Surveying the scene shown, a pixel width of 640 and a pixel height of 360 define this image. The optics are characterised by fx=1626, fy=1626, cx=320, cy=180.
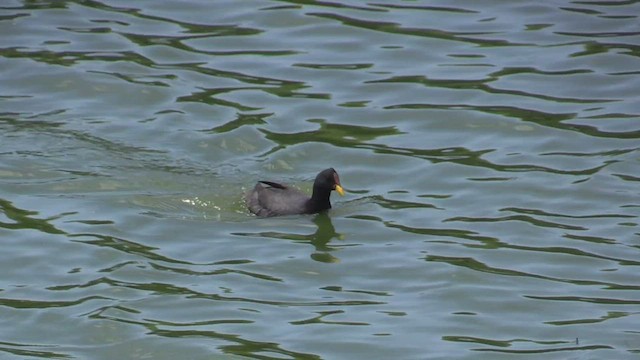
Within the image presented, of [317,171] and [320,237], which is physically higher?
[317,171]

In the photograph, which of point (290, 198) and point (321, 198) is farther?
point (290, 198)

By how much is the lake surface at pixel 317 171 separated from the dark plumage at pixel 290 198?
0.12 m

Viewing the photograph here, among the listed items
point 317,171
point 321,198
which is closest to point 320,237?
point 321,198

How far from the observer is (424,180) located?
50.0 ft

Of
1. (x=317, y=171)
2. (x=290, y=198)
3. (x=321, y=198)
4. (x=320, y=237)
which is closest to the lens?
(x=320, y=237)

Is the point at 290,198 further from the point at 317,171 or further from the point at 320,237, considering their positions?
the point at 317,171

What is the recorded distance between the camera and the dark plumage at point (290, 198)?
14641 mm

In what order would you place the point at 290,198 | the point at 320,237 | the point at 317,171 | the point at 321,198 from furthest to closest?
the point at 317,171
the point at 290,198
the point at 321,198
the point at 320,237

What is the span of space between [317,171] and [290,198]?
3.00 feet

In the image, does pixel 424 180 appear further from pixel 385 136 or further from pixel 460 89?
pixel 460 89

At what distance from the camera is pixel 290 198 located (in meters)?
14.9

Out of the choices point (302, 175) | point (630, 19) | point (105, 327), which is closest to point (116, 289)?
point (105, 327)

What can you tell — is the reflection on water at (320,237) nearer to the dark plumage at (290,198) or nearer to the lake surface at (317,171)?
the lake surface at (317,171)

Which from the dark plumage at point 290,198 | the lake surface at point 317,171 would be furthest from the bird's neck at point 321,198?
the lake surface at point 317,171
